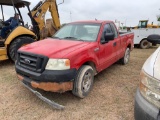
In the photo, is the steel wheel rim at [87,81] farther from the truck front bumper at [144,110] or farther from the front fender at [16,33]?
the front fender at [16,33]

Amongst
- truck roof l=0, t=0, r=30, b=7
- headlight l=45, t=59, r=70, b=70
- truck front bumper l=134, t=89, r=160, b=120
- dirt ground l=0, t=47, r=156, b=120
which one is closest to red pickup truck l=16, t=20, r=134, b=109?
headlight l=45, t=59, r=70, b=70

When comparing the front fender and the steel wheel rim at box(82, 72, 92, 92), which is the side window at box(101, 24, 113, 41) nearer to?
the steel wheel rim at box(82, 72, 92, 92)

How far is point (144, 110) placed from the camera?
1.93 m

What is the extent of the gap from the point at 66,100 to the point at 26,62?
46.9 inches

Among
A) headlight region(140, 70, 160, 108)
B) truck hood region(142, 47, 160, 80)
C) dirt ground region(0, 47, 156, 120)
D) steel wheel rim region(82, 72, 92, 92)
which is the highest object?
truck hood region(142, 47, 160, 80)

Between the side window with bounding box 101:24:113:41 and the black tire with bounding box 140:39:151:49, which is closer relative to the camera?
the side window with bounding box 101:24:113:41

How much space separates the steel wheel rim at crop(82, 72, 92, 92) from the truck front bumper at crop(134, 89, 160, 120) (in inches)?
67.0

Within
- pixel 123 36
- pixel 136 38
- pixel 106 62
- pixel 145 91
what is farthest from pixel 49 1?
pixel 145 91

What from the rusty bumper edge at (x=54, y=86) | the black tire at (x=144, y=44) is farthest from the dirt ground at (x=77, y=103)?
the black tire at (x=144, y=44)

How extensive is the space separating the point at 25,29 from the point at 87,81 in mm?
3870

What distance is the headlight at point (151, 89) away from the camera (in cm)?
184

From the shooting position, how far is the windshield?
4336 mm

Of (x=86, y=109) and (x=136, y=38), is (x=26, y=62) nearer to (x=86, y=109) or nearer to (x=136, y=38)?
(x=86, y=109)

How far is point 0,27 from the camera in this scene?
6.80m
